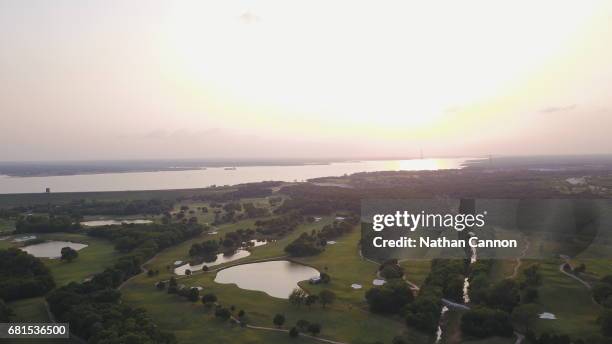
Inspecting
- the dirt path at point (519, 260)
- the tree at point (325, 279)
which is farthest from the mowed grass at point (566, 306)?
the tree at point (325, 279)

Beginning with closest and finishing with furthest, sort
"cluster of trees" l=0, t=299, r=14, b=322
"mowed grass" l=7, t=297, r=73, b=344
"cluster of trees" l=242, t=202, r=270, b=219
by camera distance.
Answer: "mowed grass" l=7, t=297, r=73, b=344, "cluster of trees" l=0, t=299, r=14, b=322, "cluster of trees" l=242, t=202, r=270, b=219

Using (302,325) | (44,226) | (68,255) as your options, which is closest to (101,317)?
(302,325)

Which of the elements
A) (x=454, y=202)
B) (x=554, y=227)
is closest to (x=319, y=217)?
(x=454, y=202)

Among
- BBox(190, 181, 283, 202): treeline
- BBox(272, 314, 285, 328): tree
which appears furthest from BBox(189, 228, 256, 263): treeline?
BBox(190, 181, 283, 202): treeline

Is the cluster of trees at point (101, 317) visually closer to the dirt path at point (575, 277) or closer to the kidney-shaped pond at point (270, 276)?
the kidney-shaped pond at point (270, 276)

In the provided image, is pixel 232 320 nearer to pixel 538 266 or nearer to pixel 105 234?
pixel 538 266

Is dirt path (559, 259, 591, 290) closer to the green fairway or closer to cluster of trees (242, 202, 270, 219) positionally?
cluster of trees (242, 202, 270, 219)

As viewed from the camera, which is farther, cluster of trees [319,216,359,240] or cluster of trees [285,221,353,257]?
cluster of trees [319,216,359,240]
